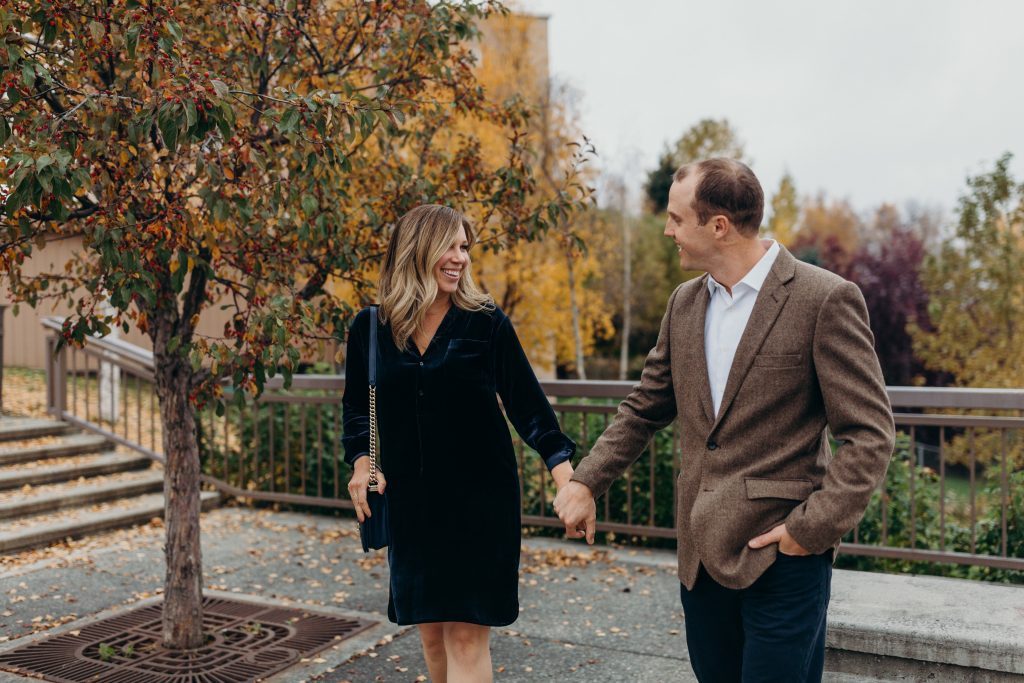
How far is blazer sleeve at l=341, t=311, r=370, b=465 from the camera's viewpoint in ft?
11.0

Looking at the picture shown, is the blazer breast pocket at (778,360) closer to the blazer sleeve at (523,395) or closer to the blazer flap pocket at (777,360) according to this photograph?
the blazer flap pocket at (777,360)

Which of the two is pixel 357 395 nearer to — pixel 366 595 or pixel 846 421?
pixel 846 421

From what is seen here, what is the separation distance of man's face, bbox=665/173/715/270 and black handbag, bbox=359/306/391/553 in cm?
124

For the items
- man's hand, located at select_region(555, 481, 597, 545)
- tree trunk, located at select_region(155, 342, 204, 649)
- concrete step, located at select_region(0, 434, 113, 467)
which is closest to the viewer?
man's hand, located at select_region(555, 481, 597, 545)

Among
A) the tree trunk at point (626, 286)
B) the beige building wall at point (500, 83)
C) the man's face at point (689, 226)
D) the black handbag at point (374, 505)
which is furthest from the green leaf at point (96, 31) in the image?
the tree trunk at point (626, 286)

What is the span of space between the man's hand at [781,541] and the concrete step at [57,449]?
7.94 m

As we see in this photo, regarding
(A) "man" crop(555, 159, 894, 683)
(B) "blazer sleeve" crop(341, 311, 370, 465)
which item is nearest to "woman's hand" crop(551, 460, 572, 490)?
(A) "man" crop(555, 159, 894, 683)

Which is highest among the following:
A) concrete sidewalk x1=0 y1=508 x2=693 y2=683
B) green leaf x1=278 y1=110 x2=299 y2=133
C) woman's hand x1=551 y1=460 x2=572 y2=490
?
green leaf x1=278 y1=110 x2=299 y2=133

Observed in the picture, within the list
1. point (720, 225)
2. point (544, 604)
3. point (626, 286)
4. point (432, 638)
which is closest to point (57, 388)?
point (544, 604)

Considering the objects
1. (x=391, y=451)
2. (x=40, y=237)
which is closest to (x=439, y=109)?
(x=40, y=237)

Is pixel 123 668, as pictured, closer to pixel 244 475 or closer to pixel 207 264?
pixel 207 264

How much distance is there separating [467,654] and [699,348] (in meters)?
1.44

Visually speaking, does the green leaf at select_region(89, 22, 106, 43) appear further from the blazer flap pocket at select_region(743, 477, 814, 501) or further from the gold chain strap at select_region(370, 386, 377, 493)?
the blazer flap pocket at select_region(743, 477, 814, 501)

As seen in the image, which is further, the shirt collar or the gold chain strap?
the gold chain strap
